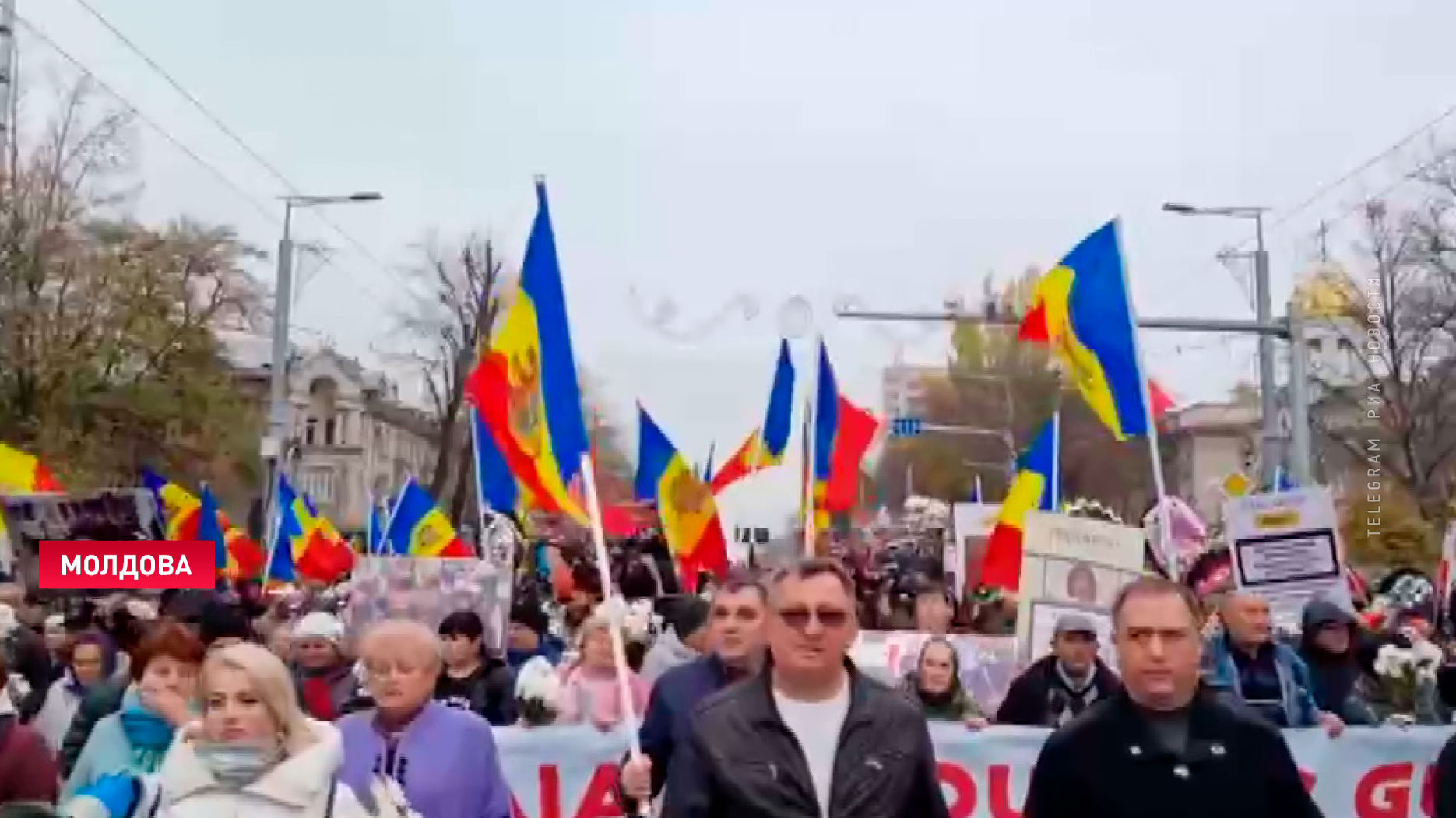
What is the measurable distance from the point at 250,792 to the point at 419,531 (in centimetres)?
1321

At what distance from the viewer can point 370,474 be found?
10231 cm

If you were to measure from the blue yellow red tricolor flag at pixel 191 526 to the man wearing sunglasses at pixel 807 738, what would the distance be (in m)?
16.0

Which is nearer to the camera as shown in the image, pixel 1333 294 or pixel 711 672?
pixel 711 672

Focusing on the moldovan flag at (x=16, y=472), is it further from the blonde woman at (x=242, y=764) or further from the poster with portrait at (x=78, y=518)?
the blonde woman at (x=242, y=764)

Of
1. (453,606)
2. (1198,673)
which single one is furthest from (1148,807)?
(453,606)

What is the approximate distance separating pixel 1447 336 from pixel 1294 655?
1398 inches

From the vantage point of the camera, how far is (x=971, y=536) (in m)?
19.8

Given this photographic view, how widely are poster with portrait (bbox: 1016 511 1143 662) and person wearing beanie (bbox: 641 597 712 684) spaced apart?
74.8 inches

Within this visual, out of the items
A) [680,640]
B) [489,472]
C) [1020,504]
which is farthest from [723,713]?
[1020,504]

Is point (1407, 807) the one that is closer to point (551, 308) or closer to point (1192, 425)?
point (551, 308)

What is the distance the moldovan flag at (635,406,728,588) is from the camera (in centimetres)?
1455

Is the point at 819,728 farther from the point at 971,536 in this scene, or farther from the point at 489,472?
the point at 971,536

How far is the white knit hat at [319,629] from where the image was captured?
8297 millimetres
